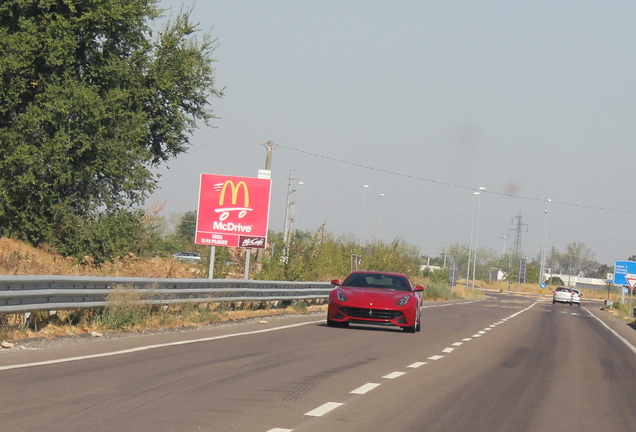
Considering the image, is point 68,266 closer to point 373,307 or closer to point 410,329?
point 373,307

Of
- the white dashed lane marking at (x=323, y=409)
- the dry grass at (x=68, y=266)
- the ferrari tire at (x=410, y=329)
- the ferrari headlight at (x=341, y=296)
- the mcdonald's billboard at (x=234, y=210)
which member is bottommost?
the white dashed lane marking at (x=323, y=409)

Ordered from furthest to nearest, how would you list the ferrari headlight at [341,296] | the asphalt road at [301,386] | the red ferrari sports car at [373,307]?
the ferrari headlight at [341,296] < the red ferrari sports car at [373,307] < the asphalt road at [301,386]

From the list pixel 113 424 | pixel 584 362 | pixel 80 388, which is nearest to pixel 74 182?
pixel 584 362

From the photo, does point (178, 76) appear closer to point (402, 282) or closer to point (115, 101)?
point (115, 101)

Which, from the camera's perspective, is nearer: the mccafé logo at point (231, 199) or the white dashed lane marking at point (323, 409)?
the white dashed lane marking at point (323, 409)

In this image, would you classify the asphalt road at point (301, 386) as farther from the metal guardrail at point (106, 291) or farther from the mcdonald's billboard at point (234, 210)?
the mcdonald's billboard at point (234, 210)

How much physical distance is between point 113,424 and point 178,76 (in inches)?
1024

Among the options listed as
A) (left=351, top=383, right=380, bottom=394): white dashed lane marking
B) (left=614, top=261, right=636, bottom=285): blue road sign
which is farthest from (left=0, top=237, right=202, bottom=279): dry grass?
(left=614, top=261, right=636, bottom=285): blue road sign

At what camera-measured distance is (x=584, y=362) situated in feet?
55.7

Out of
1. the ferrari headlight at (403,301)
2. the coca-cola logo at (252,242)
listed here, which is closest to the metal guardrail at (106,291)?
the coca-cola logo at (252,242)

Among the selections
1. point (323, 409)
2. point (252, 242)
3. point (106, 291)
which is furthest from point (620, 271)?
point (323, 409)

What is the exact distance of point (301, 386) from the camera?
10.9 metres

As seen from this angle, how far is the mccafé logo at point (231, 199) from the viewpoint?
28.7m

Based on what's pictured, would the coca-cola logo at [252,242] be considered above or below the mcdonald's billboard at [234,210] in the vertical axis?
below
